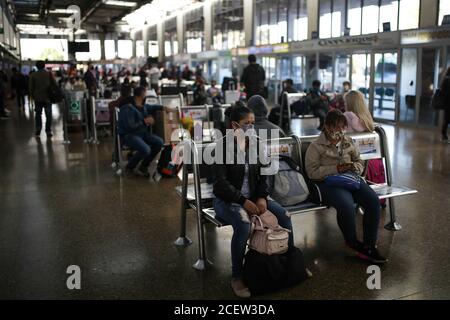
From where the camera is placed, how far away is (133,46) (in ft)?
159

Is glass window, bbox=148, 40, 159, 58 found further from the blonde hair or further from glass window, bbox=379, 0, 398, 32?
the blonde hair

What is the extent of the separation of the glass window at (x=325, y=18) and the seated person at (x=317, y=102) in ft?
23.7

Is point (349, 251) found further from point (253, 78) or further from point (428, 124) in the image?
point (428, 124)

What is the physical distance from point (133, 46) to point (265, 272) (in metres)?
47.4

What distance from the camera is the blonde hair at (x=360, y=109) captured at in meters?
5.07

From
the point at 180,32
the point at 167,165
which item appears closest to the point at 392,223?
the point at 167,165

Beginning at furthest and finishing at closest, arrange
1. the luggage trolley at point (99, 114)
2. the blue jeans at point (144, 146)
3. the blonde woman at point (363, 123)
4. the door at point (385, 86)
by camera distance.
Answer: the door at point (385, 86), the luggage trolley at point (99, 114), the blue jeans at point (144, 146), the blonde woman at point (363, 123)

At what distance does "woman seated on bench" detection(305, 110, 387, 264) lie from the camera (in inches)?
155

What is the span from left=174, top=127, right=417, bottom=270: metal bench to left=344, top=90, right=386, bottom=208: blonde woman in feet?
0.59

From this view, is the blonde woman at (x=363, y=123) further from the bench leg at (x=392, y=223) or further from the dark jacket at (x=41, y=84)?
the dark jacket at (x=41, y=84)

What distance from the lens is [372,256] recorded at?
3.89 metres

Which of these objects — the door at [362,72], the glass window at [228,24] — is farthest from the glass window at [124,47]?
the door at [362,72]

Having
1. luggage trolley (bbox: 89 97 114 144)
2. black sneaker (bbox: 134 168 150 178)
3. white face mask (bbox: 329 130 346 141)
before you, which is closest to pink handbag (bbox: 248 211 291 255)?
white face mask (bbox: 329 130 346 141)

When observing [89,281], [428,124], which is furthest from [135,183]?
[428,124]
